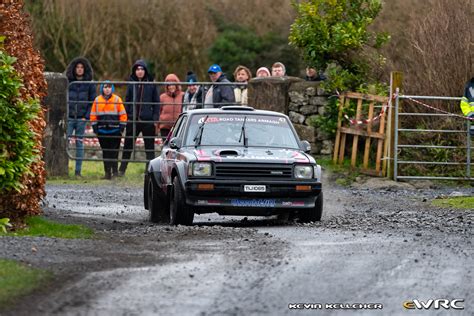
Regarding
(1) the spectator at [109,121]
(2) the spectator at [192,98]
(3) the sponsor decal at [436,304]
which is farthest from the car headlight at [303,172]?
(1) the spectator at [109,121]

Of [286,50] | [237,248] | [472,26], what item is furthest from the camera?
[286,50]

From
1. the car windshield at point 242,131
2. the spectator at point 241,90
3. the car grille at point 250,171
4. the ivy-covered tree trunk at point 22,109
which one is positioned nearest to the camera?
the ivy-covered tree trunk at point 22,109

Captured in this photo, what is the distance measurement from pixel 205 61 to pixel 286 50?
335cm

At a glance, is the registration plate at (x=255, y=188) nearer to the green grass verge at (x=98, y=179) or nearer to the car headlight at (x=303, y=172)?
the car headlight at (x=303, y=172)

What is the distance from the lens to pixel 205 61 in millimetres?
55125

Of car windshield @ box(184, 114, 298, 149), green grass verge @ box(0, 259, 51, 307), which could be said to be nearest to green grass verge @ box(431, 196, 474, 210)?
car windshield @ box(184, 114, 298, 149)

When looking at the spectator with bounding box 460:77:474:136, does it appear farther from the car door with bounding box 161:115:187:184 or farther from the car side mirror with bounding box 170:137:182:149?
the car side mirror with bounding box 170:137:182:149

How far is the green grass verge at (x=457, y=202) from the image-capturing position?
72.6ft

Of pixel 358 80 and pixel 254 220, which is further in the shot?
pixel 358 80

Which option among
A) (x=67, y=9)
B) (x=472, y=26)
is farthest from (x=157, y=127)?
(x=67, y=9)

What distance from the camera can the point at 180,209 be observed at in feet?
58.7

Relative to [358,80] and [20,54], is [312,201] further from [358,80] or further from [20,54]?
[358,80]

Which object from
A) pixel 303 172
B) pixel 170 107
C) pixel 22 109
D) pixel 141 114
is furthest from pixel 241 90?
pixel 22 109

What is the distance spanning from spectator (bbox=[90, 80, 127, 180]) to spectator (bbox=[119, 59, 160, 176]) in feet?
0.64
